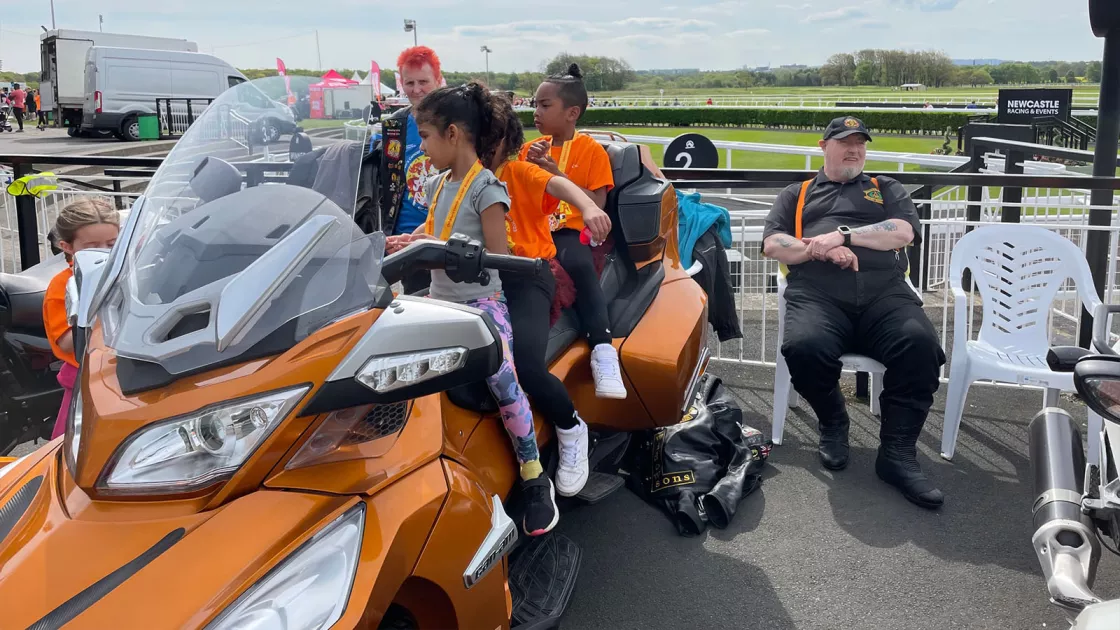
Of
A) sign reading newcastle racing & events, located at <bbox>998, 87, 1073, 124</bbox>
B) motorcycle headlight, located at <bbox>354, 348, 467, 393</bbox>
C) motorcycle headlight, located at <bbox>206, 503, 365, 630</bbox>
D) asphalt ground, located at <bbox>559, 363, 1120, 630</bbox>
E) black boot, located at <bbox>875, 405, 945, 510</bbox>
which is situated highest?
sign reading newcastle racing & events, located at <bbox>998, 87, 1073, 124</bbox>

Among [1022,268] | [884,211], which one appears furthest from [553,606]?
[1022,268]

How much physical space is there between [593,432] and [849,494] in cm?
134

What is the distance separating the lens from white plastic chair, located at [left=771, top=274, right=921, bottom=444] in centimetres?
411

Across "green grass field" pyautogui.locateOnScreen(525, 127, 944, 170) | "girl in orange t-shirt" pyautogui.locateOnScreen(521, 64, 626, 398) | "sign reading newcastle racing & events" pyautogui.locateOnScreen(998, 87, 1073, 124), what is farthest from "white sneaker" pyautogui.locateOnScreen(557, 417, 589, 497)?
"green grass field" pyautogui.locateOnScreen(525, 127, 944, 170)

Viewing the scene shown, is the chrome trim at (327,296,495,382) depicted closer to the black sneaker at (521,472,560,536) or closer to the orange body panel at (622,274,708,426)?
the black sneaker at (521,472,560,536)

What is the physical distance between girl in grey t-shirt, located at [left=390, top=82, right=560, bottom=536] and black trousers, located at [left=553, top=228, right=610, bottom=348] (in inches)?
19.8

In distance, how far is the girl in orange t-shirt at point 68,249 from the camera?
10.2 ft

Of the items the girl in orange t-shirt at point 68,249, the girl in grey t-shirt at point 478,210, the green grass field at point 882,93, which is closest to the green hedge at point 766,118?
the green grass field at point 882,93

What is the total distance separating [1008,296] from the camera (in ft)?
14.9

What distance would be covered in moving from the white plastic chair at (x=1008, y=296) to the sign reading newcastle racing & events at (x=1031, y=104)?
9.70 metres

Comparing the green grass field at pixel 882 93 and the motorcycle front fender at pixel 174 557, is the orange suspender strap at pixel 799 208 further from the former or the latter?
the green grass field at pixel 882 93

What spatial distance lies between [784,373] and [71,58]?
→ 98.1 ft

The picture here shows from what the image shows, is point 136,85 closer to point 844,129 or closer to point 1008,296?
point 844,129

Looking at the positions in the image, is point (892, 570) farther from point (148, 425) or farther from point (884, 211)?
point (148, 425)
